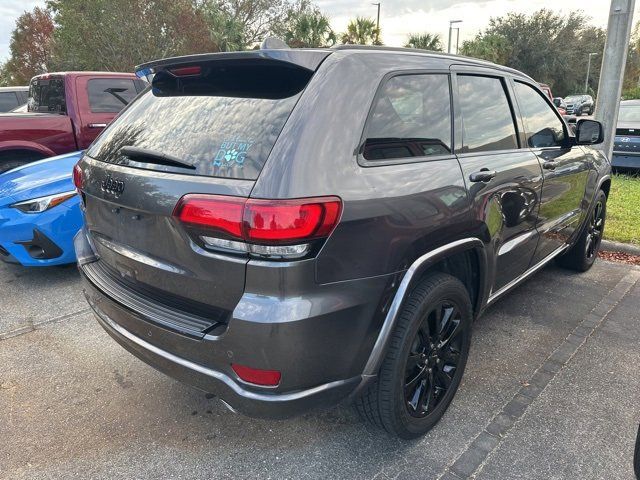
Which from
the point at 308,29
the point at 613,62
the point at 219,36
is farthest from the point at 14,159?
the point at 308,29

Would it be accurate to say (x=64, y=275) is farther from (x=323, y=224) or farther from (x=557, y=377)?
(x=557, y=377)

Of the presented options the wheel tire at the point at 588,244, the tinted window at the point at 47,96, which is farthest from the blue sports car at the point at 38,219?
the wheel tire at the point at 588,244

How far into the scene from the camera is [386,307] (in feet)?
6.40

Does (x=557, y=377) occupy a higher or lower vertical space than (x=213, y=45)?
lower

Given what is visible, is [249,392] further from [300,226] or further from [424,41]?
[424,41]

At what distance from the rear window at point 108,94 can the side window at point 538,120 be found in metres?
5.06

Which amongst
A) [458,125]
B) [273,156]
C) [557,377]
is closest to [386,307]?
[273,156]

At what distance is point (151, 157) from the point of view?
2049mm

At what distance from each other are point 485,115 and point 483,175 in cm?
49

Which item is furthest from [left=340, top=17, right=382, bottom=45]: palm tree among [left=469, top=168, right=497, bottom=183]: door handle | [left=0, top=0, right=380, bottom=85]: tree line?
[left=469, top=168, right=497, bottom=183]: door handle

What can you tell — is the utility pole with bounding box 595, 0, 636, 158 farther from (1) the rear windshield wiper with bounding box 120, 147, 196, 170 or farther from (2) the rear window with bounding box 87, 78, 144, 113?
(2) the rear window with bounding box 87, 78, 144, 113

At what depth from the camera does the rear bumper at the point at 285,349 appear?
1.72 metres

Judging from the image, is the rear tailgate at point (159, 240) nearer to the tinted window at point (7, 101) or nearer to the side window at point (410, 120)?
the side window at point (410, 120)

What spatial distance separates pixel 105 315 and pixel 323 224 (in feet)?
4.37
